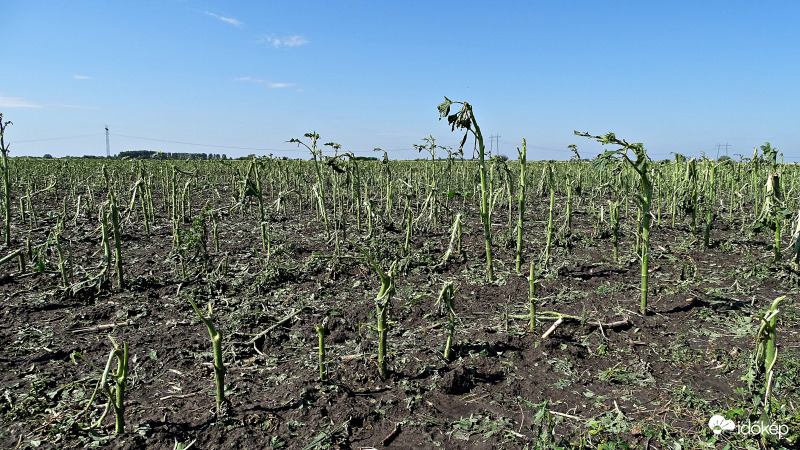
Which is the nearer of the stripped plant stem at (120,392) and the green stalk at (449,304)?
the stripped plant stem at (120,392)

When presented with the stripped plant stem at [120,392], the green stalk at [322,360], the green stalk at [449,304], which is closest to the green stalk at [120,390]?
the stripped plant stem at [120,392]

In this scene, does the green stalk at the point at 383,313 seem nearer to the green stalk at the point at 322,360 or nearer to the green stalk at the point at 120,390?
the green stalk at the point at 322,360

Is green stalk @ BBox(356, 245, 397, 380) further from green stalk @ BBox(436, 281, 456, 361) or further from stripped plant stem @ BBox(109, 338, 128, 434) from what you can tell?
stripped plant stem @ BBox(109, 338, 128, 434)

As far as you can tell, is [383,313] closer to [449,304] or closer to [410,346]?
[449,304]

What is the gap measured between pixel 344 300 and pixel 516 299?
177cm

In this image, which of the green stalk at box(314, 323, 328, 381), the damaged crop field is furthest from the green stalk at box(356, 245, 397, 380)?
the green stalk at box(314, 323, 328, 381)

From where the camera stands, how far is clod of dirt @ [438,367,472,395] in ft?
9.87

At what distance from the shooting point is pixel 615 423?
2.59 meters

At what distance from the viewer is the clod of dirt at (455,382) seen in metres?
3.01

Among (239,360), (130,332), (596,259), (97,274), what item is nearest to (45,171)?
(97,274)

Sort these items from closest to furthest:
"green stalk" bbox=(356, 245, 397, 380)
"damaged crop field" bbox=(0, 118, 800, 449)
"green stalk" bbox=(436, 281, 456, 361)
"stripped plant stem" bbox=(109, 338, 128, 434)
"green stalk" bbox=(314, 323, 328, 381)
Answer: "stripped plant stem" bbox=(109, 338, 128, 434), "damaged crop field" bbox=(0, 118, 800, 449), "green stalk" bbox=(356, 245, 397, 380), "green stalk" bbox=(314, 323, 328, 381), "green stalk" bbox=(436, 281, 456, 361)

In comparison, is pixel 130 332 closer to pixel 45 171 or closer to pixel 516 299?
pixel 516 299

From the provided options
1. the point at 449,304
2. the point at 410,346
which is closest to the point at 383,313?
the point at 449,304

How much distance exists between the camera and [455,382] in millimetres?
3047
